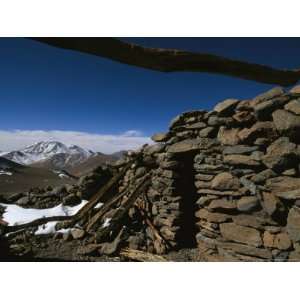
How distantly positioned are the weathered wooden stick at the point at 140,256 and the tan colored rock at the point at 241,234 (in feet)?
3.54

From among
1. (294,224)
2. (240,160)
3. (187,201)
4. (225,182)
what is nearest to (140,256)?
(187,201)

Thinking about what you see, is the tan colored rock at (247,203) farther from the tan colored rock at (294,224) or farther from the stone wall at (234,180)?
the tan colored rock at (294,224)

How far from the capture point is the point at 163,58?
737 millimetres

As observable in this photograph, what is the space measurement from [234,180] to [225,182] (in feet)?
0.48

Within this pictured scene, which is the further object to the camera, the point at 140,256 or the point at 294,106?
the point at 140,256

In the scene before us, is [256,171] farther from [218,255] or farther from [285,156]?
[218,255]

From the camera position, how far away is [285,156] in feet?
11.0

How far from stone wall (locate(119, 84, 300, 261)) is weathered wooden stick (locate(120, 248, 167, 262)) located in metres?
0.26

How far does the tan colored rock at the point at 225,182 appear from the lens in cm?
395

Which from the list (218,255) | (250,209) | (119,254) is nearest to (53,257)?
(119,254)

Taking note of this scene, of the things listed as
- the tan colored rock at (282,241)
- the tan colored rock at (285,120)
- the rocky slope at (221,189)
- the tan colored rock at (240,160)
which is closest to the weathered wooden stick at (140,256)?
the rocky slope at (221,189)

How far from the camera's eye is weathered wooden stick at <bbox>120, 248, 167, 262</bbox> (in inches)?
175

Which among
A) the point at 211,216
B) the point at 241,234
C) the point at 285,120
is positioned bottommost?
the point at 241,234

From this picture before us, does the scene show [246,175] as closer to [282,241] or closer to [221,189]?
[221,189]
